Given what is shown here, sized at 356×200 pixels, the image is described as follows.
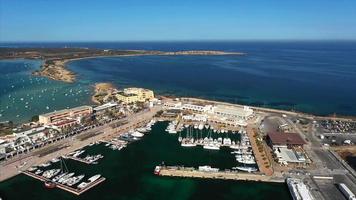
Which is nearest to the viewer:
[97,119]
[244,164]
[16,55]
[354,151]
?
[244,164]

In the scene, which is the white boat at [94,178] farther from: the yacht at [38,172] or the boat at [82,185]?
the yacht at [38,172]

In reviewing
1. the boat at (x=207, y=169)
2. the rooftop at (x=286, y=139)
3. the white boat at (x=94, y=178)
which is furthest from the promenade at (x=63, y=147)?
the rooftop at (x=286, y=139)

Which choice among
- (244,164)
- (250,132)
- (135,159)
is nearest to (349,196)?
(244,164)

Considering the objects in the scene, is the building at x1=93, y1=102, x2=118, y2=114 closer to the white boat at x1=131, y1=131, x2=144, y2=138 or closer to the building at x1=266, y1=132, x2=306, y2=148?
the white boat at x1=131, y1=131, x2=144, y2=138

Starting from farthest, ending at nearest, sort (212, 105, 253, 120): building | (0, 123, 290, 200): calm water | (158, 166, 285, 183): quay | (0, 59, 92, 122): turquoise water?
(0, 59, 92, 122): turquoise water → (212, 105, 253, 120): building → (158, 166, 285, 183): quay → (0, 123, 290, 200): calm water

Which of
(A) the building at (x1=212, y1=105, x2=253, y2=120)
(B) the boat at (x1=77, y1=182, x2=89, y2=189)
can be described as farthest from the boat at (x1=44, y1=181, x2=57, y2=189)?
(A) the building at (x1=212, y1=105, x2=253, y2=120)

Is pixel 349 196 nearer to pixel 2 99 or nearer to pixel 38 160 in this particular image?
pixel 38 160
